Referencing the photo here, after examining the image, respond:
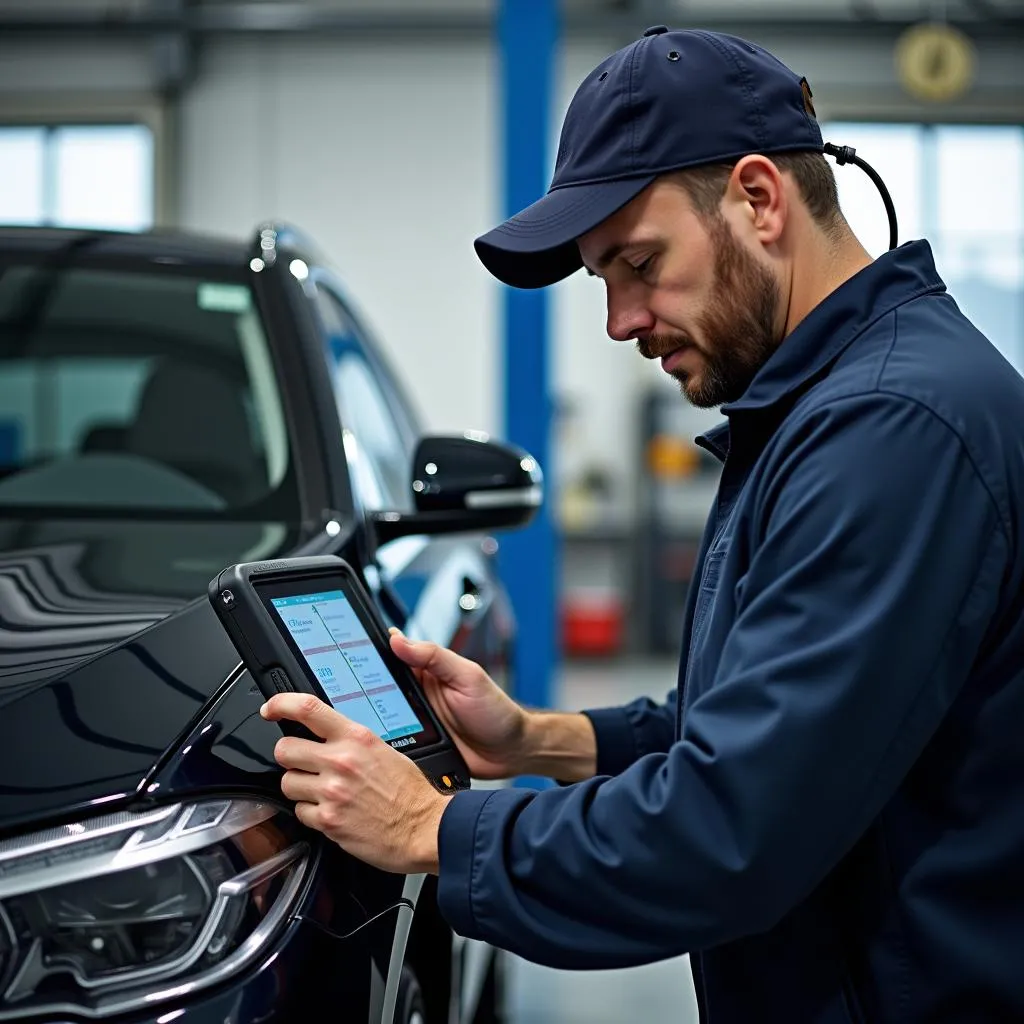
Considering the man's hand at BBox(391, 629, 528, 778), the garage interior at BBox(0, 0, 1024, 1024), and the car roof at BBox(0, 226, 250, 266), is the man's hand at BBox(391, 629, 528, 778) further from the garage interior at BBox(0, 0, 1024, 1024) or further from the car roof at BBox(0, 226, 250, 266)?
the garage interior at BBox(0, 0, 1024, 1024)

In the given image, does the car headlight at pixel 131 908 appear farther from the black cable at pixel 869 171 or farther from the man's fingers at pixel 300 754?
the black cable at pixel 869 171

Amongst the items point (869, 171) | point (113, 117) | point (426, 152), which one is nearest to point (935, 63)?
point (426, 152)

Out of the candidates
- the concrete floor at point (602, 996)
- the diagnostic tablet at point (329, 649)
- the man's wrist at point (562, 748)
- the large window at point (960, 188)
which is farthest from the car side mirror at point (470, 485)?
the large window at point (960, 188)

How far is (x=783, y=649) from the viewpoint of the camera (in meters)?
1.04

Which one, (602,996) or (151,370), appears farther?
(602,996)

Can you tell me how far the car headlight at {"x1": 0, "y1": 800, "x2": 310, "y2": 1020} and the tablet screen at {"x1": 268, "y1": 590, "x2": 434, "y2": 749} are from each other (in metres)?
0.17

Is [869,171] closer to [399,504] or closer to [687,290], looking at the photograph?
[687,290]

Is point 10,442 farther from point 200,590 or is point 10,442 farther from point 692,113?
point 692,113

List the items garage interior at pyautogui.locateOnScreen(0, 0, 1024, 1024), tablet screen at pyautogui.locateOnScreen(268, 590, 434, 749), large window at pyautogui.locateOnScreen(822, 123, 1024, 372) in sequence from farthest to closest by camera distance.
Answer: large window at pyautogui.locateOnScreen(822, 123, 1024, 372)
garage interior at pyautogui.locateOnScreen(0, 0, 1024, 1024)
tablet screen at pyautogui.locateOnScreen(268, 590, 434, 749)

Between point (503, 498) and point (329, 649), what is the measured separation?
755 mm

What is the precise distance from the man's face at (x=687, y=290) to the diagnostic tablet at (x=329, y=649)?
382 millimetres

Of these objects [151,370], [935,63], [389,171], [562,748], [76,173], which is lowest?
[562,748]

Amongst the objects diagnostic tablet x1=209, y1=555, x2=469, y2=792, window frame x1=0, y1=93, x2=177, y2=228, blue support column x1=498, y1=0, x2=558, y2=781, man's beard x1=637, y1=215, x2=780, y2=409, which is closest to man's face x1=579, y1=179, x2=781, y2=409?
man's beard x1=637, y1=215, x2=780, y2=409

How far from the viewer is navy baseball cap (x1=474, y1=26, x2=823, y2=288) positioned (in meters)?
1.18
